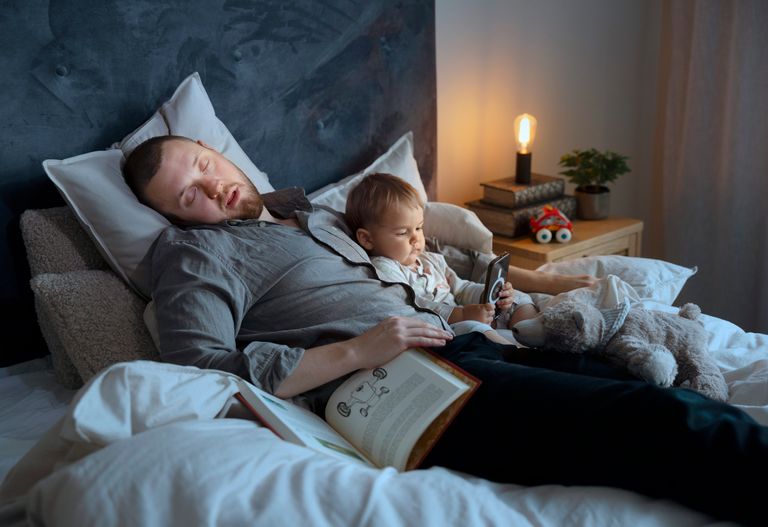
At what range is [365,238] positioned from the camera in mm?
1850

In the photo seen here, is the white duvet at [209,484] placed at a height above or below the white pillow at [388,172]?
below

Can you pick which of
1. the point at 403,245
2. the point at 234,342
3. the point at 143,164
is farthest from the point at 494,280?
the point at 143,164

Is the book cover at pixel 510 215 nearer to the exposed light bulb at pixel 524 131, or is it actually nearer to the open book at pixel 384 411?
the exposed light bulb at pixel 524 131

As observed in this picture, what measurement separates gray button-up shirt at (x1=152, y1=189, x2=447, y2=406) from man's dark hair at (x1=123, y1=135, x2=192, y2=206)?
13cm

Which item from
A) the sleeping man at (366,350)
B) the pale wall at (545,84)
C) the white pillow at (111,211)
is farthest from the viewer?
the pale wall at (545,84)

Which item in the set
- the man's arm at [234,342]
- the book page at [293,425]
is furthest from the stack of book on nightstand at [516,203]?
the book page at [293,425]

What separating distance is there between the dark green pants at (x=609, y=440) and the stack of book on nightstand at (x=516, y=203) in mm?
1229

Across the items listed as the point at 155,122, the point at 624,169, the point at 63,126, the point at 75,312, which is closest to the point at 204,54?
the point at 155,122

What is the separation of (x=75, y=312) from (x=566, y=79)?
215 centimetres

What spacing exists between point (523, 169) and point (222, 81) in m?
1.07

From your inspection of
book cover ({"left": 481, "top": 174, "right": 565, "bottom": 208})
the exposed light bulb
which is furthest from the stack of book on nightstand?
the exposed light bulb

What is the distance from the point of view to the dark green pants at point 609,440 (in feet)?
3.35

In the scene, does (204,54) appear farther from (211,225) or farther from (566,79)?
(566,79)

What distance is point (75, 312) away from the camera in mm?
1499
